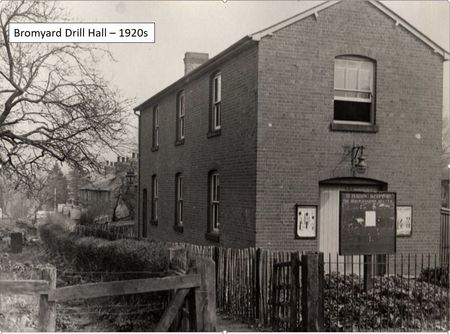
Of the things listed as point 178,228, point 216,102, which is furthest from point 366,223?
point 178,228

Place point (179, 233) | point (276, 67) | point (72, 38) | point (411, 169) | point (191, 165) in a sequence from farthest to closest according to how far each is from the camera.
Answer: point (179, 233), point (191, 165), point (411, 169), point (276, 67), point (72, 38)

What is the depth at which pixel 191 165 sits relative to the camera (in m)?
17.5

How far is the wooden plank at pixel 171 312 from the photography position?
6.13m

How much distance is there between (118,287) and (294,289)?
3101mm

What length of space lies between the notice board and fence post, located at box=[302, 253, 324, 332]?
1692 mm

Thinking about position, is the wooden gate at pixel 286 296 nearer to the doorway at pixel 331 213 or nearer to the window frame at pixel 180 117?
the doorway at pixel 331 213

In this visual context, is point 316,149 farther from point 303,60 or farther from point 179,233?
point 179,233

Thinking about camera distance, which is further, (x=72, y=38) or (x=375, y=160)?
(x=375, y=160)

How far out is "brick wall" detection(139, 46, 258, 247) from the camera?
12.9 meters

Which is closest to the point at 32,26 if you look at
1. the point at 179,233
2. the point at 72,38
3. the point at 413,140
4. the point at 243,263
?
the point at 72,38

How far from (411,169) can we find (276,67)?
4696mm

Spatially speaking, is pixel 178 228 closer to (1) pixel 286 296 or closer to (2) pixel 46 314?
(1) pixel 286 296

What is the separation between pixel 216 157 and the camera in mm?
15211

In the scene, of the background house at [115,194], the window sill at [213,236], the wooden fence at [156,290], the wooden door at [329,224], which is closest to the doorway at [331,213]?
the wooden door at [329,224]
